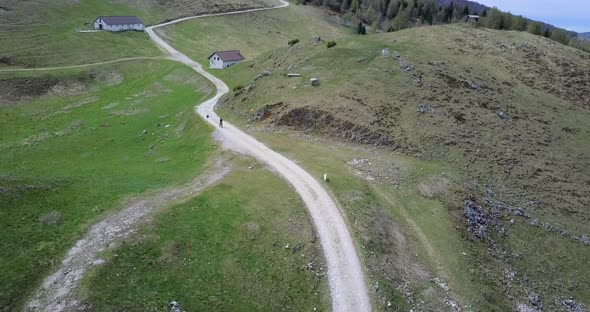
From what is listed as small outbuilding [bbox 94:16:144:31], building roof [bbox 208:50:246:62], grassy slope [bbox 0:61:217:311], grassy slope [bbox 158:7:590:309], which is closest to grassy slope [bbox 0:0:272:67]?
small outbuilding [bbox 94:16:144:31]

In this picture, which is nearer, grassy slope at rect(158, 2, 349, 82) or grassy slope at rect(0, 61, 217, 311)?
grassy slope at rect(0, 61, 217, 311)

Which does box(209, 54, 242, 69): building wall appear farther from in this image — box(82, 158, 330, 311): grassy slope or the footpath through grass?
box(82, 158, 330, 311): grassy slope

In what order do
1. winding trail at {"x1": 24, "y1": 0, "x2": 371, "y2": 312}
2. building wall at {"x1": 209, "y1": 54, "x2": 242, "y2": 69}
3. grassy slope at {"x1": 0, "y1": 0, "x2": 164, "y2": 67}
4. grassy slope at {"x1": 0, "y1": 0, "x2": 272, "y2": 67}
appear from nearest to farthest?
winding trail at {"x1": 24, "y1": 0, "x2": 371, "y2": 312} → grassy slope at {"x1": 0, "y1": 0, "x2": 164, "y2": 67} → grassy slope at {"x1": 0, "y1": 0, "x2": 272, "y2": 67} → building wall at {"x1": 209, "y1": 54, "x2": 242, "y2": 69}

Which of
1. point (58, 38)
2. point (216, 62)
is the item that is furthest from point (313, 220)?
point (58, 38)

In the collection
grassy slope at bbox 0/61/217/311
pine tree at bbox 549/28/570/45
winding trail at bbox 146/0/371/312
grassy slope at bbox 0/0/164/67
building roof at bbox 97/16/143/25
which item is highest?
pine tree at bbox 549/28/570/45

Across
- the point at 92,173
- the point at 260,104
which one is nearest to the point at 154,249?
the point at 92,173

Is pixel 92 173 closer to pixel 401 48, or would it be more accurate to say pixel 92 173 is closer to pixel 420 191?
pixel 420 191

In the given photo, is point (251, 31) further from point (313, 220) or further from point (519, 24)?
point (313, 220)

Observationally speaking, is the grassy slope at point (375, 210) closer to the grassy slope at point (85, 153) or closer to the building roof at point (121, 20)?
the grassy slope at point (85, 153)
